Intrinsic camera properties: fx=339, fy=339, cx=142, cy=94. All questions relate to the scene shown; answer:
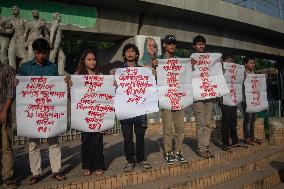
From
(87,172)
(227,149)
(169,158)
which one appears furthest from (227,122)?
(87,172)

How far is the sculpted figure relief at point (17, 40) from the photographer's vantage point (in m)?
10.5

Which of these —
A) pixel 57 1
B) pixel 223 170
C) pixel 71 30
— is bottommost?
pixel 223 170

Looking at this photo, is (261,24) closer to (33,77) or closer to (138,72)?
(138,72)

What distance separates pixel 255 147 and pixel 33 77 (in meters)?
4.89

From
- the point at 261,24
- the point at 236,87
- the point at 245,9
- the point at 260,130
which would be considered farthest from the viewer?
the point at 261,24

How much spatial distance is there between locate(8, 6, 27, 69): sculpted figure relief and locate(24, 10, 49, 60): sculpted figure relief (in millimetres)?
156

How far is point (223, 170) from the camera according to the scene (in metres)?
5.39

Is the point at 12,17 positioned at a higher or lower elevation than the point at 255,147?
higher

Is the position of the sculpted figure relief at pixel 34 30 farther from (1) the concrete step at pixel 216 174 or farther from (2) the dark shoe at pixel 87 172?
(1) the concrete step at pixel 216 174

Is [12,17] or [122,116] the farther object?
[12,17]

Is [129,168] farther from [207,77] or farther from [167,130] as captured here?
[207,77]

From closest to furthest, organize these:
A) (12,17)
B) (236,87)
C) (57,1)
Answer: (236,87), (12,17), (57,1)

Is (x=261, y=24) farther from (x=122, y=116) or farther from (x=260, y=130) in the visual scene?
(x=122, y=116)

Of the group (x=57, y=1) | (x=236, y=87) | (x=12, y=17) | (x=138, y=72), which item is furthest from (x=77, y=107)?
(x=57, y=1)
